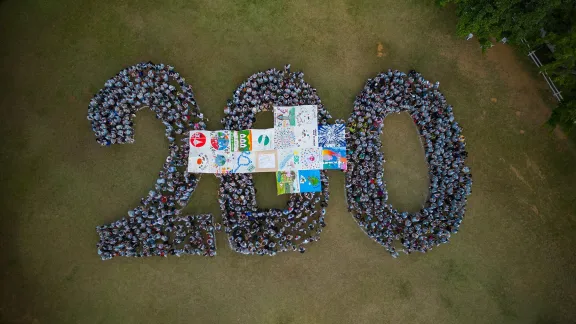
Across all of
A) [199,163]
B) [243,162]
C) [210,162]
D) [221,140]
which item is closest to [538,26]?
[243,162]

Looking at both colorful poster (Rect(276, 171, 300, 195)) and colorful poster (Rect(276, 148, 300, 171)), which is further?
colorful poster (Rect(276, 148, 300, 171))

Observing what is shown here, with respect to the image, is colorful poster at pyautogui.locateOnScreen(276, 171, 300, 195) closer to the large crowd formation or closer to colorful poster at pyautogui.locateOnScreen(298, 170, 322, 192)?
colorful poster at pyautogui.locateOnScreen(298, 170, 322, 192)

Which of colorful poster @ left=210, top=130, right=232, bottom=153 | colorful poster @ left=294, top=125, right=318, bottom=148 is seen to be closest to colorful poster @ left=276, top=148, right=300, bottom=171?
colorful poster @ left=294, top=125, right=318, bottom=148

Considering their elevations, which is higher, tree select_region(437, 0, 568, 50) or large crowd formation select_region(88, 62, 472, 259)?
tree select_region(437, 0, 568, 50)

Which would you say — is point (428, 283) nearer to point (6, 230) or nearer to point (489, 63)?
point (489, 63)

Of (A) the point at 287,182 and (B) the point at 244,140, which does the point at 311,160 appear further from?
(B) the point at 244,140

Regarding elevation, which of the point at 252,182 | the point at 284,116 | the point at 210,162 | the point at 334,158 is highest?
the point at 284,116

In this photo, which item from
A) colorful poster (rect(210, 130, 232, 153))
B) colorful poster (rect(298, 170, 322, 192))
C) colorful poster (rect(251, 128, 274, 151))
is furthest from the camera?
colorful poster (rect(251, 128, 274, 151))

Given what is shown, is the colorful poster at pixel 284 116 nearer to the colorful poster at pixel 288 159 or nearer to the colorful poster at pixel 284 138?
the colorful poster at pixel 284 138
